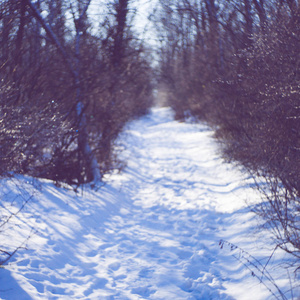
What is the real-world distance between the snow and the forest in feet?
1.74

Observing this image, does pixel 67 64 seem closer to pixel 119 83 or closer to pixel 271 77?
pixel 119 83

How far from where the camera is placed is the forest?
3.77 m

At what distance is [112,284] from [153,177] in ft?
19.0

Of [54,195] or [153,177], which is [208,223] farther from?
[153,177]

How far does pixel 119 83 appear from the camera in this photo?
27.5ft

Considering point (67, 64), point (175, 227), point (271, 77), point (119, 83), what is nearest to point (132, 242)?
point (175, 227)

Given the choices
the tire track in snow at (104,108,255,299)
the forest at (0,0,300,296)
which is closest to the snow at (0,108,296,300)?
the tire track in snow at (104,108,255,299)

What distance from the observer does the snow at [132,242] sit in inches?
138

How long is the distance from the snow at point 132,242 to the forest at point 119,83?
1.74 ft

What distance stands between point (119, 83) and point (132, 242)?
16.2 ft

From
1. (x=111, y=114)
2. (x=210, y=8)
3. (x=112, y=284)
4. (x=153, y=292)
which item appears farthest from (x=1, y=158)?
(x=111, y=114)

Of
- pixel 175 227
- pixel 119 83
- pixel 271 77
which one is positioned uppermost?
pixel 119 83

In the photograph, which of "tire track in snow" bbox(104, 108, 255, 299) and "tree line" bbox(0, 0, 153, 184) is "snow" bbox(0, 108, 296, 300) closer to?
"tire track in snow" bbox(104, 108, 255, 299)

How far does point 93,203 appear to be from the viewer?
6363mm
